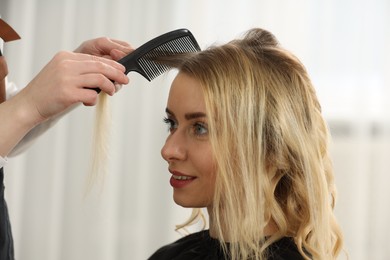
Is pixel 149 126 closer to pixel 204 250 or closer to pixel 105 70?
pixel 204 250

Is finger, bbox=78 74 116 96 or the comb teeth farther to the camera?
the comb teeth

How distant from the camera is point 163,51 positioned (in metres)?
1.17

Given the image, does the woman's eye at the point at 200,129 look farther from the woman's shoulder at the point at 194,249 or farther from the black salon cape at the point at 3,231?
the black salon cape at the point at 3,231

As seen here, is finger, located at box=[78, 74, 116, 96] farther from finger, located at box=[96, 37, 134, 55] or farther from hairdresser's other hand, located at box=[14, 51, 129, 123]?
finger, located at box=[96, 37, 134, 55]

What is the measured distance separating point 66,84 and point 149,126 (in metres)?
1.08

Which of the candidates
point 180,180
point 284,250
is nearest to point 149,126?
point 180,180

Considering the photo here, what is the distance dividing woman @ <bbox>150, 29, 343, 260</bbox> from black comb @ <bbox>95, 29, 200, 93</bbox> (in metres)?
0.05

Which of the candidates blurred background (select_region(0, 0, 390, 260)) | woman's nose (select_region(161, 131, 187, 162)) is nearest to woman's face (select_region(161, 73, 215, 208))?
woman's nose (select_region(161, 131, 187, 162))

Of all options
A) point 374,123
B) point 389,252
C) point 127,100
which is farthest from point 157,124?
point 389,252

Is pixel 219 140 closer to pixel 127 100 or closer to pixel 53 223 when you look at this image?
pixel 127 100

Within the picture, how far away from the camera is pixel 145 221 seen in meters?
2.00

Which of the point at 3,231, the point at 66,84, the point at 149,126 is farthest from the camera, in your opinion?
the point at 149,126

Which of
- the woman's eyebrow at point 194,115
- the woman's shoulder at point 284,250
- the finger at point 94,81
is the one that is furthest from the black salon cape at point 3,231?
the woman's shoulder at point 284,250

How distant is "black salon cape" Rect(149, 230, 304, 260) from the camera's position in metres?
1.08
